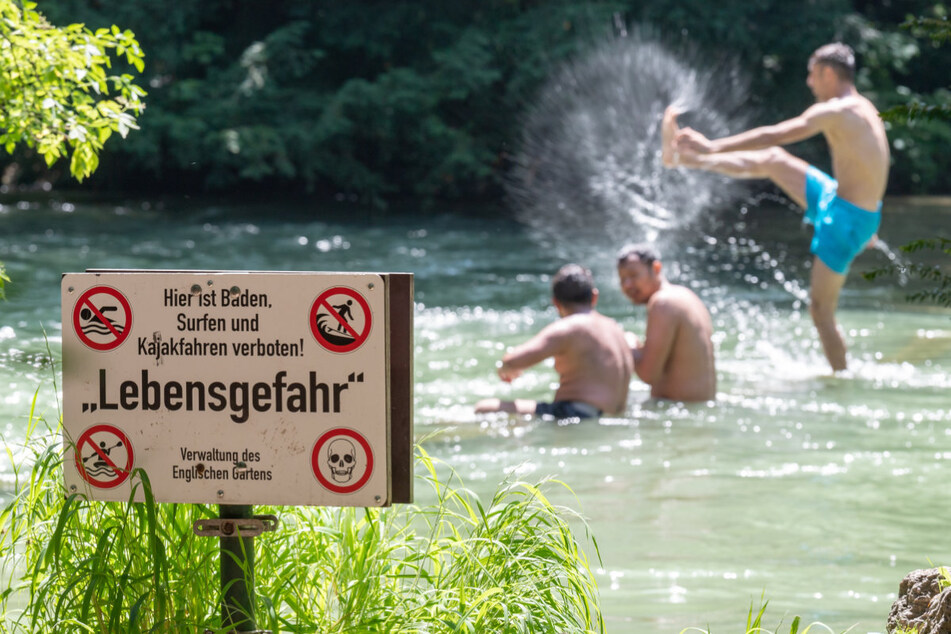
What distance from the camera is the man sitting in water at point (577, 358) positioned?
286 inches

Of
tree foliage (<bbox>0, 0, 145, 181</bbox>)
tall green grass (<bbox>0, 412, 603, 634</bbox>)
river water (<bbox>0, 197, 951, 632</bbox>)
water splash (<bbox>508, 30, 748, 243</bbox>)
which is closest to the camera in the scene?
tall green grass (<bbox>0, 412, 603, 634</bbox>)

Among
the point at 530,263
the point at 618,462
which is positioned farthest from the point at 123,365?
the point at 530,263

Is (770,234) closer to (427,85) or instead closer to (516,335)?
(427,85)

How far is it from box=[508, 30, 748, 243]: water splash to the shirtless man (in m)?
9.75

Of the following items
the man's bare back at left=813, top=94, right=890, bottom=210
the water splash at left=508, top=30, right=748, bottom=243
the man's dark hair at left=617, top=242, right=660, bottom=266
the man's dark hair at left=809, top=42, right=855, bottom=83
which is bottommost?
the man's dark hair at left=617, top=242, right=660, bottom=266

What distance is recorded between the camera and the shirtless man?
302 inches

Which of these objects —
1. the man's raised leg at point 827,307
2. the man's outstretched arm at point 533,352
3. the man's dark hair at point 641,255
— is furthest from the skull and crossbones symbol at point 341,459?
the man's raised leg at point 827,307

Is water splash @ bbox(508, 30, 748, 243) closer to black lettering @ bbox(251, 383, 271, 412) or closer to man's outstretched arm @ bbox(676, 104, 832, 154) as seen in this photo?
man's outstretched arm @ bbox(676, 104, 832, 154)

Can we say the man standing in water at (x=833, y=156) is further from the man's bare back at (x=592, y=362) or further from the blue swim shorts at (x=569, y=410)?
the blue swim shorts at (x=569, y=410)

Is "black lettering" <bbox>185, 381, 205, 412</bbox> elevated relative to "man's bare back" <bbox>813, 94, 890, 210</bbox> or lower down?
lower down

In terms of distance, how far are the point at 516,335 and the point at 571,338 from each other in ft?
11.1

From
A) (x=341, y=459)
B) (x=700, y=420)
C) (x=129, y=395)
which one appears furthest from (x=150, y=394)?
(x=700, y=420)

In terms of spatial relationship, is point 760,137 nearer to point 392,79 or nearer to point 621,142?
point 621,142

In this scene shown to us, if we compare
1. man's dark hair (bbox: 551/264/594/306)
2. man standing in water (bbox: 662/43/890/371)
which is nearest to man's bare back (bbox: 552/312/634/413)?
man's dark hair (bbox: 551/264/594/306)
